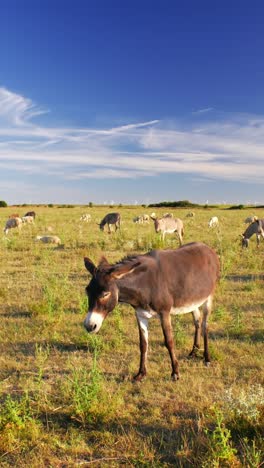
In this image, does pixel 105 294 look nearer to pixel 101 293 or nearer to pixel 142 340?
pixel 101 293

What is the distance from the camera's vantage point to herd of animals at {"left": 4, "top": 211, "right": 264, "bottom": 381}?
16.2 feet

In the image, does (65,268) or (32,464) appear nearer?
(32,464)

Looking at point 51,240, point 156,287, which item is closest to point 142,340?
point 156,287

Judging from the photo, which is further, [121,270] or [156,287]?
[156,287]

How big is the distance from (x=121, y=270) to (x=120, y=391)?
1794 mm

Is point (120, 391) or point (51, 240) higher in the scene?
point (51, 240)

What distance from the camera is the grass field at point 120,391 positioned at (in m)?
4.05

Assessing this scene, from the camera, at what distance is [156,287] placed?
5.42 meters

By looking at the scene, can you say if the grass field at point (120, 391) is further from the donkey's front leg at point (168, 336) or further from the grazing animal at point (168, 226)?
the grazing animal at point (168, 226)

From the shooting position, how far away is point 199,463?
3.78 meters

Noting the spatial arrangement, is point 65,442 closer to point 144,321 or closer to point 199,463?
point 199,463

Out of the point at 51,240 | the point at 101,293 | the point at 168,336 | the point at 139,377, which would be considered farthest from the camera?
the point at 51,240

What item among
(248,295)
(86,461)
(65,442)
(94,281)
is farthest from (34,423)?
(248,295)

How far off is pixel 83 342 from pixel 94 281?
8.99 feet
